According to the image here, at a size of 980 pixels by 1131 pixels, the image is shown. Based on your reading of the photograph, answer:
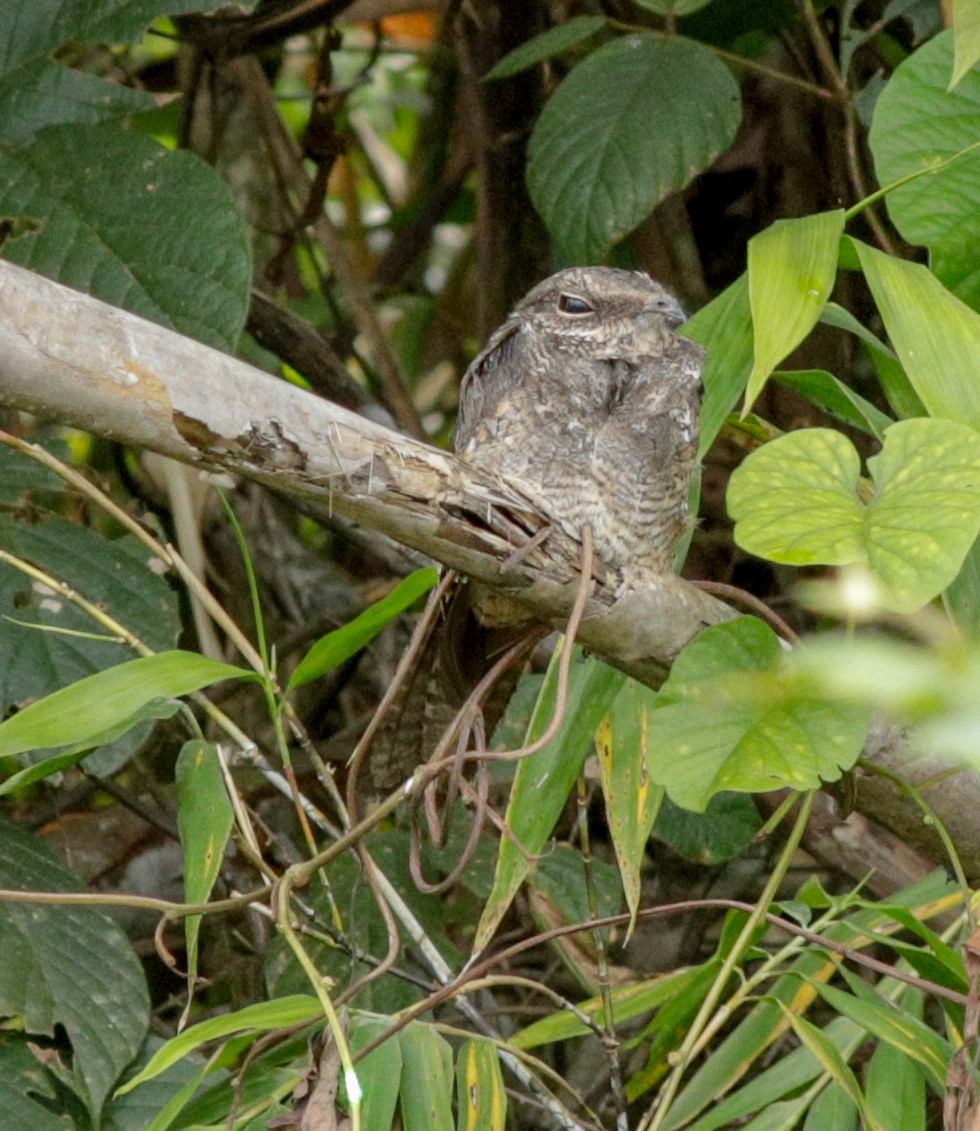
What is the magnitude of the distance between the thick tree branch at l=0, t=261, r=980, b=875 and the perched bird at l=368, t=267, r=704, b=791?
0.65ft

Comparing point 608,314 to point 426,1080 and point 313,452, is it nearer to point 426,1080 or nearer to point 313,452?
point 313,452

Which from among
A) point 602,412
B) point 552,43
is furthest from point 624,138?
point 602,412

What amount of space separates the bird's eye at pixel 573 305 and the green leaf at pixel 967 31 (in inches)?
23.9

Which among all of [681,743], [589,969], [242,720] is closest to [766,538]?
[681,743]

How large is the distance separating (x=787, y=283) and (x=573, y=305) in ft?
1.40

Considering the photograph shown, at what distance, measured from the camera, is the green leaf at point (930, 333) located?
5.22 feet

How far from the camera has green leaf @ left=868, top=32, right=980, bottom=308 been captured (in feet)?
5.94

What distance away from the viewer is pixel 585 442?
188 cm

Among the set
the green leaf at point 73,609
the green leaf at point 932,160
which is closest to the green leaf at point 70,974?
the green leaf at point 73,609

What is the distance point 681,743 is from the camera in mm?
1276

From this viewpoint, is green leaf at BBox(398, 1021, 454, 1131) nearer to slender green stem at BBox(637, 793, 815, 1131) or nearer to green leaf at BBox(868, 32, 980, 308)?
slender green stem at BBox(637, 793, 815, 1131)

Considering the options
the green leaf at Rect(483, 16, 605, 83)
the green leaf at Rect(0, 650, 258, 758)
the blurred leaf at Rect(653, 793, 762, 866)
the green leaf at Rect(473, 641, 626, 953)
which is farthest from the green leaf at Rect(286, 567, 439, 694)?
the green leaf at Rect(483, 16, 605, 83)

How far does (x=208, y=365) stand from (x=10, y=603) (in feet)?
3.19

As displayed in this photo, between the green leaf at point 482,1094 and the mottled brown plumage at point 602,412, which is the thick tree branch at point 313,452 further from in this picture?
the green leaf at point 482,1094
